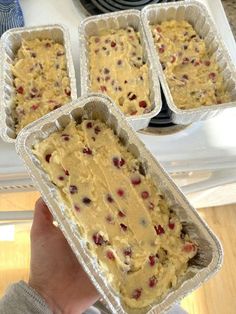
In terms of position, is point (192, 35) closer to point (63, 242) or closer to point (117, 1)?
point (117, 1)

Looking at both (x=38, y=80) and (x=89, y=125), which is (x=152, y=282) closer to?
(x=89, y=125)

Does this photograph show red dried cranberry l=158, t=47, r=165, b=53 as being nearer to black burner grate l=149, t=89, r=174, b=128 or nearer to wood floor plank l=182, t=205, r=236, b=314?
black burner grate l=149, t=89, r=174, b=128

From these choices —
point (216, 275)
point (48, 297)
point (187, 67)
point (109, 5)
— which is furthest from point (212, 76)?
point (216, 275)

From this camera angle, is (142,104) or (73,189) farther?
(142,104)

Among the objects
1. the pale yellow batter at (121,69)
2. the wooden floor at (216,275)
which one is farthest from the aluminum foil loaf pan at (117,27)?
the wooden floor at (216,275)

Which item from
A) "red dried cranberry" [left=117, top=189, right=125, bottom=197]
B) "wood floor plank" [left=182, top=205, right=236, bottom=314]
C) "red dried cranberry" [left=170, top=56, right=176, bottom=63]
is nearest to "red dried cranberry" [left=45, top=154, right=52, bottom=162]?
"red dried cranberry" [left=117, top=189, right=125, bottom=197]

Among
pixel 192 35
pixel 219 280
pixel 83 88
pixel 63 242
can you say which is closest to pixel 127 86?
pixel 83 88
